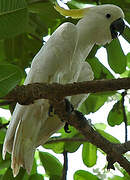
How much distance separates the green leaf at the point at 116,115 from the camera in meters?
2.07

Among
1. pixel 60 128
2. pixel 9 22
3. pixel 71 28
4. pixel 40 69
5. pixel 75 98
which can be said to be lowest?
pixel 60 128

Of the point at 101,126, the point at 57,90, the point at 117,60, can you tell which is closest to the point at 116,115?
the point at 101,126

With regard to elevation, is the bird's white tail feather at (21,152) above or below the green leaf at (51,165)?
→ above

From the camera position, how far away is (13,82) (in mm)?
1135

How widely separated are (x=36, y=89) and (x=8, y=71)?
21 cm

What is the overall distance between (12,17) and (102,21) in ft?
4.12

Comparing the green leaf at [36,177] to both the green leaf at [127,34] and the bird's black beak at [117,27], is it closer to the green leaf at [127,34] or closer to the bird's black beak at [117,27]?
the green leaf at [127,34]

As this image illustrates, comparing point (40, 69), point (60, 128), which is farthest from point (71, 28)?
point (60, 128)

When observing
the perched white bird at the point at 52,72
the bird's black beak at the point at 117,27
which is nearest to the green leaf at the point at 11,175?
the perched white bird at the point at 52,72

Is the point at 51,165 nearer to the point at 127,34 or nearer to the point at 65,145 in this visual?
the point at 65,145

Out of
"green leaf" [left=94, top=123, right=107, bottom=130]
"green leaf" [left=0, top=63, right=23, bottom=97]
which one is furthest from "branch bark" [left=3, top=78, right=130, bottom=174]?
"green leaf" [left=94, top=123, right=107, bottom=130]

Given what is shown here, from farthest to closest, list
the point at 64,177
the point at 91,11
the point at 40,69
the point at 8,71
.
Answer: the point at 91,11 → the point at 40,69 → the point at 64,177 → the point at 8,71

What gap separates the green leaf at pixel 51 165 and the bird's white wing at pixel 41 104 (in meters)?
0.08

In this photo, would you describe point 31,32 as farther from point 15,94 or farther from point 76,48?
point 15,94
